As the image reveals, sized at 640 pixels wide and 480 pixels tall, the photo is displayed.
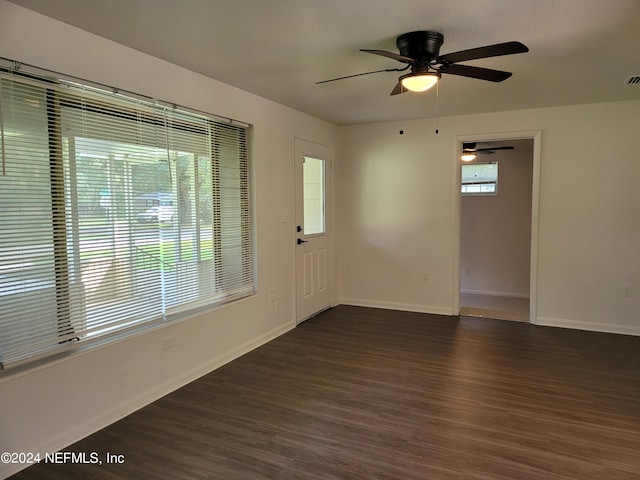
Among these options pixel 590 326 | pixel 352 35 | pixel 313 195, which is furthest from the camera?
pixel 313 195

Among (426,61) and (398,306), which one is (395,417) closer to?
(426,61)

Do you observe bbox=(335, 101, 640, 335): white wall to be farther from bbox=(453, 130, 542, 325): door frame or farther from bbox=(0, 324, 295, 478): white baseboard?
bbox=(0, 324, 295, 478): white baseboard

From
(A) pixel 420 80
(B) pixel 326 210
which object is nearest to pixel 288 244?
(B) pixel 326 210

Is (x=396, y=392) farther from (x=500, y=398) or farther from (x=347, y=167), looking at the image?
(x=347, y=167)

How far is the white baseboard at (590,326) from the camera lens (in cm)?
423

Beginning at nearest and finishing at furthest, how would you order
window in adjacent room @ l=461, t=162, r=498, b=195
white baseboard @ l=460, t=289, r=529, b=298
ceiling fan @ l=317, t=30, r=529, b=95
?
ceiling fan @ l=317, t=30, r=529, b=95 < white baseboard @ l=460, t=289, r=529, b=298 < window in adjacent room @ l=461, t=162, r=498, b=195

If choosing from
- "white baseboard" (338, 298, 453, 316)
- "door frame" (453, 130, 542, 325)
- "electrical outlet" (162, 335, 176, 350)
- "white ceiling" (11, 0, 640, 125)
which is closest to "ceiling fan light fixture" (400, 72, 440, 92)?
"white ceiling" (11, 0, 640, 125)

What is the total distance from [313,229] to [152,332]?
99.5 inches

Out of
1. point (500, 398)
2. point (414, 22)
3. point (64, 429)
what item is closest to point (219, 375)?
point (64, 429)

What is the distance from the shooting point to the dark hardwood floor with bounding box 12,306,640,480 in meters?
2.12

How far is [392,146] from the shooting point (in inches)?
203

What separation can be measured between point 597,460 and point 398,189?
3556 mm

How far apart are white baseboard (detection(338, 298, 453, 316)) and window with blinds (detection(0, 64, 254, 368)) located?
2.46m

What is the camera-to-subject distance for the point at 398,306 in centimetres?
529
